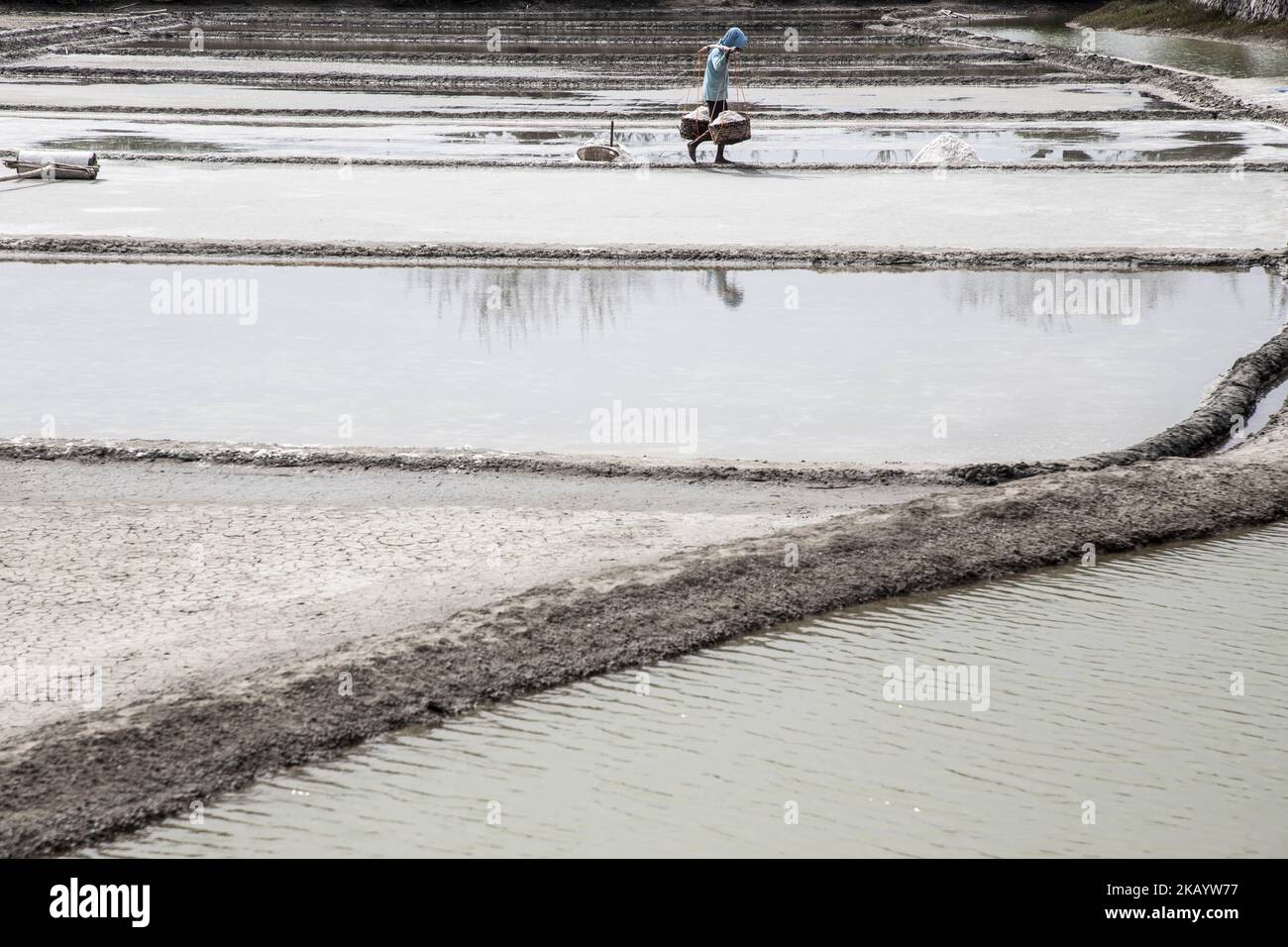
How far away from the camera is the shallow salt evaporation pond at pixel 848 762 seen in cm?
330

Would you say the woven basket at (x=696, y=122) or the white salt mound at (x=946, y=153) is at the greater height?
the woven basket at (x=696, y=122)

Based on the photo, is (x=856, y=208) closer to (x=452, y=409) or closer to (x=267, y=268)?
(x=267, y=268)

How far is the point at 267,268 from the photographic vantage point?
10.1 meters

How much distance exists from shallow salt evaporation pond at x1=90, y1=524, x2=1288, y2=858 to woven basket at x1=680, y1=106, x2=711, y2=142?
38.6 feet

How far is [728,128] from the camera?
15219mm

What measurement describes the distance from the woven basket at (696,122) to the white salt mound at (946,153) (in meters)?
2.17

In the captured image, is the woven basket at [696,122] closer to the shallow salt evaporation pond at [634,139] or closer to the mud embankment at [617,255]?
the shallow salt evaporation pond at [634,139]

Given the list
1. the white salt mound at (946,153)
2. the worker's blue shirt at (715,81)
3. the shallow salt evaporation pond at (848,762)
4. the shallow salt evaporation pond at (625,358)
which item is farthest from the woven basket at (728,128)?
the shallow salt evaporation pond at (848,762)

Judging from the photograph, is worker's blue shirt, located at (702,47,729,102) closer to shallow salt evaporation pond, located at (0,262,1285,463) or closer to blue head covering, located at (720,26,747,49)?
blue head covering, located at (720,26,747,49)

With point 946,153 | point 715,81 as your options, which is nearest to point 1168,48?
point 946,153

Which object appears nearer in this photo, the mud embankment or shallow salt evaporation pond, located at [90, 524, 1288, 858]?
shallow salt evaporation pond, located at [90, 524, 1288, 858]

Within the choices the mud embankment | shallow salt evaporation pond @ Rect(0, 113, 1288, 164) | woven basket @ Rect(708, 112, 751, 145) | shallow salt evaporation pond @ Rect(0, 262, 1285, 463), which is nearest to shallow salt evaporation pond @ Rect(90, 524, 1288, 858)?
shallow salt evaporation pond @ Rect(0, 262, 1285, 463)

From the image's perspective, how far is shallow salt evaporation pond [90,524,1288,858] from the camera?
330 cm
